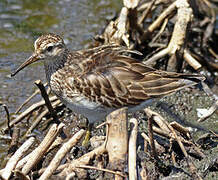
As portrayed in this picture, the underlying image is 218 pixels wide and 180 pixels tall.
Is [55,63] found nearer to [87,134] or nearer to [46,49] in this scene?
[46,49]

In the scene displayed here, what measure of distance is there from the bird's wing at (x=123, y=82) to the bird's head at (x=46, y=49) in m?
0.43

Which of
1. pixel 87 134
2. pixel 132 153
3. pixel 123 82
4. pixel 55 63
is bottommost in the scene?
pixel 87 134

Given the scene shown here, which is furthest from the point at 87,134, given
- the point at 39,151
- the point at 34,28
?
the point at 34,28

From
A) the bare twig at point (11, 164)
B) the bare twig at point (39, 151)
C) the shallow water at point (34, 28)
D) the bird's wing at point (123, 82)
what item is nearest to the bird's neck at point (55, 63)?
the bird's wing at point (123, 82)

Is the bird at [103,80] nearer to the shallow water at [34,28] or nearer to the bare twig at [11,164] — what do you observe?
the bare twig at [11,164]

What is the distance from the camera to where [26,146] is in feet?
16.3

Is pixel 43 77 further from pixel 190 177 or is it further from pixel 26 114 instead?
pixel 190 177

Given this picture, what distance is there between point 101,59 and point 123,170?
55.1 inches

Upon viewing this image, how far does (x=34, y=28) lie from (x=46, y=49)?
371 cm

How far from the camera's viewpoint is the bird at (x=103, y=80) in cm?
543

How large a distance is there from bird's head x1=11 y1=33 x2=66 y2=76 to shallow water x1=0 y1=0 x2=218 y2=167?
1662mm

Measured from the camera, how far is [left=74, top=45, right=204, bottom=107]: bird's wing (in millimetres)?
5426

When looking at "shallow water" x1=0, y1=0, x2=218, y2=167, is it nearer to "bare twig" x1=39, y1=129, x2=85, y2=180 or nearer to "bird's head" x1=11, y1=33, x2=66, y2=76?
"bird's head" x1=11, y1=33, x2=66, y2=76

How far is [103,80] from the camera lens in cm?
544
